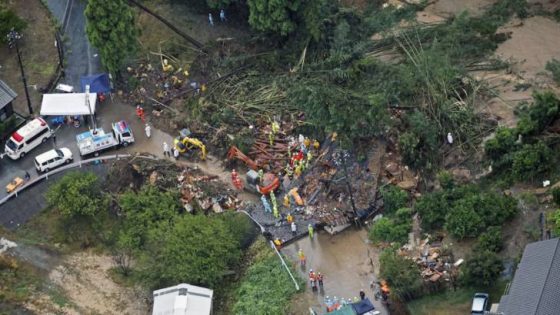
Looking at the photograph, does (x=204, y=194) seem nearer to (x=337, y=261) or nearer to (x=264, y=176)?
(x=264, y=176)

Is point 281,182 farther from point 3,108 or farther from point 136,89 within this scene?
point 3,108

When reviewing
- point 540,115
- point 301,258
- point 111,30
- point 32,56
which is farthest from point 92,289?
point 540,115

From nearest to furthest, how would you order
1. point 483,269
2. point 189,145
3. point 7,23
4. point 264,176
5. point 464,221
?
point 483,269, point 464,221, point 264,176, point 189,145, point 7,23

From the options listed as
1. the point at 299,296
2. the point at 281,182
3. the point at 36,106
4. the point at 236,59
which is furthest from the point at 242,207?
the point at 36,106

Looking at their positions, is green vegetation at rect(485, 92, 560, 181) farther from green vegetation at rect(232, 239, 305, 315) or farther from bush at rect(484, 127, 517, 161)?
green vegetation at rect(232, 239, 305, 315)

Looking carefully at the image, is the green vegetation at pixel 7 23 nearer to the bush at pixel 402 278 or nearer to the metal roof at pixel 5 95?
the metal roof at pixel 5 95

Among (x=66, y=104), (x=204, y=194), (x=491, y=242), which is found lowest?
(x=204, y=194)

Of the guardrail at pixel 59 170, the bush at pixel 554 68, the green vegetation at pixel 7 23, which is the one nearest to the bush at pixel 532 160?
the bush at pixel 554 68

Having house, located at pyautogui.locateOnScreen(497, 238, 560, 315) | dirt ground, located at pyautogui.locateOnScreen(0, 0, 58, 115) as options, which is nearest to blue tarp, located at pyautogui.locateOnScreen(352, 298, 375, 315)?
house, located at pyautogui.locateOnScreen(497, 238, 560, 315)
